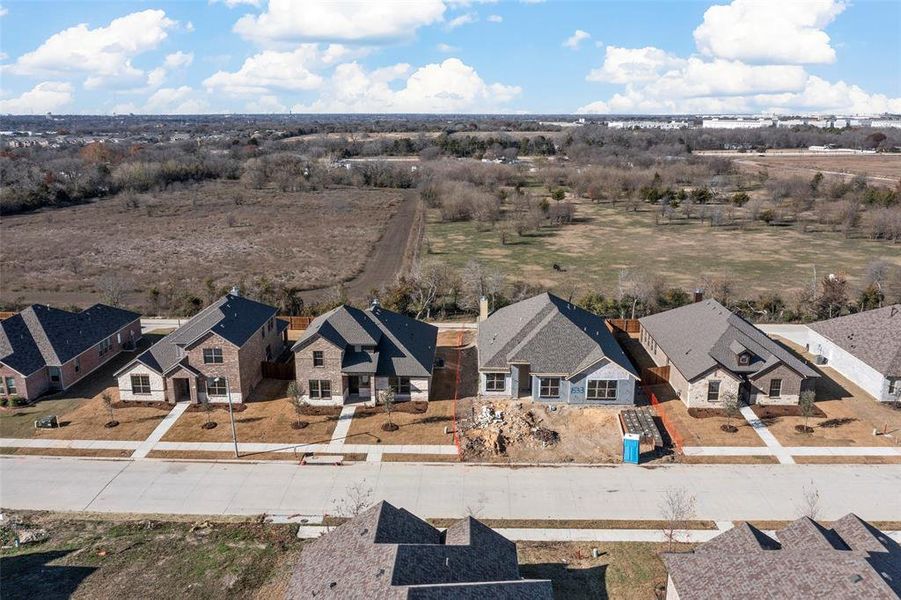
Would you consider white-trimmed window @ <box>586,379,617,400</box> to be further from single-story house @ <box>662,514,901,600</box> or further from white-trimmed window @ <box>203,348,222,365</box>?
white-trimmed window @ <box>203,348,222,365</box>

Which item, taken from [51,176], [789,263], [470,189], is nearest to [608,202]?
[470,189]

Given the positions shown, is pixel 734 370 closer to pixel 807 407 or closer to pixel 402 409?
pixel 807 407

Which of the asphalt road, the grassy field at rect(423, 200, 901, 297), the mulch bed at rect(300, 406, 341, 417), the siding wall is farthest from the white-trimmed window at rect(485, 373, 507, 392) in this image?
the grassy field at rect(423, 200, 901, 297)

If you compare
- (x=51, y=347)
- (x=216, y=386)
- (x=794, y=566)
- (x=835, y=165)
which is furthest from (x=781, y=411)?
(x=835, y=165)

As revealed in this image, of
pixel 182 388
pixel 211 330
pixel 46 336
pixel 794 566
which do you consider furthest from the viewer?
pixel 46 336

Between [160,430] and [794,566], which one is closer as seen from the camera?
[794,566]

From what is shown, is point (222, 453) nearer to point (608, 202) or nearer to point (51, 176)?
point (608, 202)

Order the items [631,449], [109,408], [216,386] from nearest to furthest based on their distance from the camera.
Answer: [631,449]
[109,408]
[216,386]
